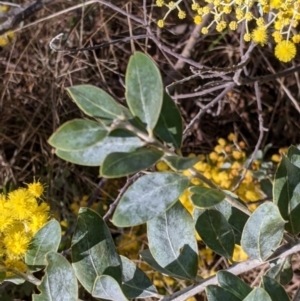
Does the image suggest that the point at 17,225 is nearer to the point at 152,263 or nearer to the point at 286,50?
the point at 152,263

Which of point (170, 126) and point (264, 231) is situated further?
point (264, 231)

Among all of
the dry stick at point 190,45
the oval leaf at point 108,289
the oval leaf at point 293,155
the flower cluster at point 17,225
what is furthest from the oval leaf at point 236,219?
the dry stick at point 190,45

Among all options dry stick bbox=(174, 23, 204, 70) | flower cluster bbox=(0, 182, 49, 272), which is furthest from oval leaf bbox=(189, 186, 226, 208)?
dry stick bbox=(174, 23, 204, 70)

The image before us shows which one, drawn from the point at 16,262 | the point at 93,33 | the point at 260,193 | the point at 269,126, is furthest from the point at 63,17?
the point at 16,262

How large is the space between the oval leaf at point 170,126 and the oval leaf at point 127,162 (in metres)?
0.07

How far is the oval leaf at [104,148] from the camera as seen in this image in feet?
2.99

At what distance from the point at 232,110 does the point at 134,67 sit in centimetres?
179

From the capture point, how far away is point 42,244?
1280 millimetres

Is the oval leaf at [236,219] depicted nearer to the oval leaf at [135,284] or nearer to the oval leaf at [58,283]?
the oval leaf at [135,284]

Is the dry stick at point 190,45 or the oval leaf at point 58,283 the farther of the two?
the dry stick at point 190,45

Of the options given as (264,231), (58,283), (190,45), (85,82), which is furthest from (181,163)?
(85,82)

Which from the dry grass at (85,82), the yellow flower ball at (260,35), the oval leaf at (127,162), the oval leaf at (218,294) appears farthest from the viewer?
the dry grass at (85,82)

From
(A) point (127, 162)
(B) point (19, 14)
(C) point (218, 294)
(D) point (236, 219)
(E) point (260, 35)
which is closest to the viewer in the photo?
(A) point (127, 162)

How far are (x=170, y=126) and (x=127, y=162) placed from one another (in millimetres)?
148
